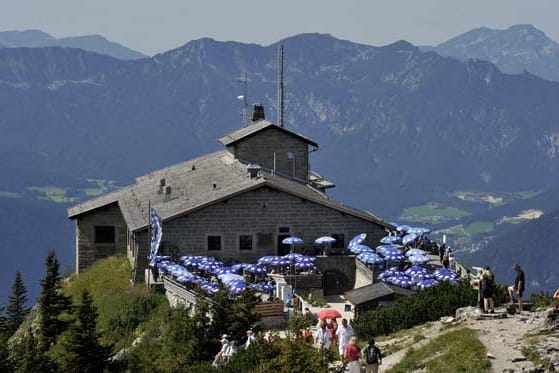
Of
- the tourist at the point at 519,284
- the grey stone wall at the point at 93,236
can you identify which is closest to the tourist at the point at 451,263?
the grey stone wall at the point at 93,236

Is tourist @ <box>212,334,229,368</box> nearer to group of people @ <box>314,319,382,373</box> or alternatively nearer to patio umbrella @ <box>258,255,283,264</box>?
group of people @ <box>314,319,382,373</box>

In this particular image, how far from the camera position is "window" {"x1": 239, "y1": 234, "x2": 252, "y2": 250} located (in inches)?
2238

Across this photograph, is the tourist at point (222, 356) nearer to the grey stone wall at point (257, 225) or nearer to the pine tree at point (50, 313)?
the pine tree at point (50, 313)

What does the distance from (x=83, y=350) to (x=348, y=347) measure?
11.7 metres

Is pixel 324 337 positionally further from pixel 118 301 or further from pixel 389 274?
pixel 118 301

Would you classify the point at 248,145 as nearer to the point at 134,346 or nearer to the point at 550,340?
the point at 134,346

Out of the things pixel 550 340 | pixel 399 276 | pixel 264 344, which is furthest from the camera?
pixel 399 276

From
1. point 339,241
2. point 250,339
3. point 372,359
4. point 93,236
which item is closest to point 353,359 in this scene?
point 372,359

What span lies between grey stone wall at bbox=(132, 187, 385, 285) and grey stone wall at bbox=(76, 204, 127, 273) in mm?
11120

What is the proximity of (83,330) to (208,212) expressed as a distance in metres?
18.1

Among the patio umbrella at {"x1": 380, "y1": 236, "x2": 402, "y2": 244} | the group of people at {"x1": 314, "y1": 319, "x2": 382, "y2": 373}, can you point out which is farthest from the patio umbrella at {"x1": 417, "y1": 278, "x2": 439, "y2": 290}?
the group of people at {"x1": 314, "y1": 319, "x2": 382, "y2": 373}

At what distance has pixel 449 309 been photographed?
120 feet

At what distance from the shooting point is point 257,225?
5716 cm

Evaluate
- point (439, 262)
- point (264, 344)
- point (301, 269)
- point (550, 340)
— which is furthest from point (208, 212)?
point (550, 340)
